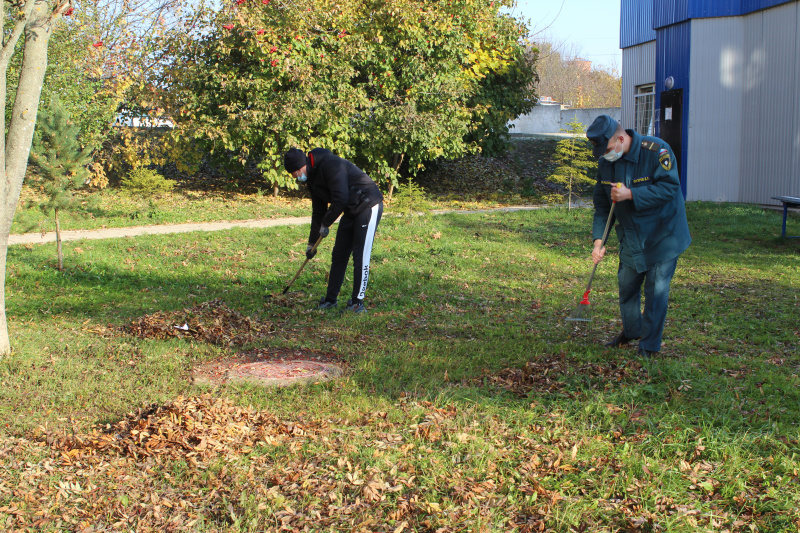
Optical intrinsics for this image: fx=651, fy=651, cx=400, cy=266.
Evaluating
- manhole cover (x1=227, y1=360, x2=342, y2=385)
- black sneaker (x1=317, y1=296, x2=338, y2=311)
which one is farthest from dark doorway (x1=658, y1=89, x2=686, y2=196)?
manhole cover (x1=227, y1=360, x2=342, y2=385)

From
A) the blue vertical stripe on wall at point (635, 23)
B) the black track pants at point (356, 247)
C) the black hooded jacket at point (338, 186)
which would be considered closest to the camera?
the black hooded jacket at point (338, 186)

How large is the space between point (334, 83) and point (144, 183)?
500cm

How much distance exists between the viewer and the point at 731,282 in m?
8.37

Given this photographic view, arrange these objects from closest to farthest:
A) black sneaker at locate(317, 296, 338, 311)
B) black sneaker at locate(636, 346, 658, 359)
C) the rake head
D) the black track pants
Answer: black sneaker at locate(636, 346, 658, 359)
the rake head
the black track pants
black sneaker at locate(317, 296, 338, 311)

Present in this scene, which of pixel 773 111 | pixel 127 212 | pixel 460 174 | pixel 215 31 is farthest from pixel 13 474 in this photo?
pixel 460 174

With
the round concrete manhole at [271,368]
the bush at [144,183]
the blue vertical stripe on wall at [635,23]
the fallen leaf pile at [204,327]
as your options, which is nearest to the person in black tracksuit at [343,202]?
the fallen leaf pile at [204,327]

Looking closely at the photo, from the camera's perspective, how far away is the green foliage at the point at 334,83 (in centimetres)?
1427

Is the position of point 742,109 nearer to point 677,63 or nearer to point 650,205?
point 677,63

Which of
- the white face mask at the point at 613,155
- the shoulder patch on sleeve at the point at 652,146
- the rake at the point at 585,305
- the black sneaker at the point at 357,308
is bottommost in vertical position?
the black sneaker at the point at 357,308

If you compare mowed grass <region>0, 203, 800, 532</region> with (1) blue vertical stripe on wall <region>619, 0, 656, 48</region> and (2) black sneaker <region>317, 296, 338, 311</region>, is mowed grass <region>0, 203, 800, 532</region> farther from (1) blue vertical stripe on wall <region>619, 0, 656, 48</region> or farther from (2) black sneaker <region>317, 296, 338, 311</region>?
(1) blue vertical stripe on wall <region>619, 0, 656, 48</region>

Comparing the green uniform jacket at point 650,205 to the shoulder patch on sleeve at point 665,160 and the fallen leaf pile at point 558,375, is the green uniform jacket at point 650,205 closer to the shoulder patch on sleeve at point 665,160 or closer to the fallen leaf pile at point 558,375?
the shoulder patch on sleeve at point 665,160

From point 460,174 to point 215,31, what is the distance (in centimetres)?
945

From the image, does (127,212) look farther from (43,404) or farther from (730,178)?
(730,178)

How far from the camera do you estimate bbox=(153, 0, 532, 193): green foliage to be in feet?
46.8
